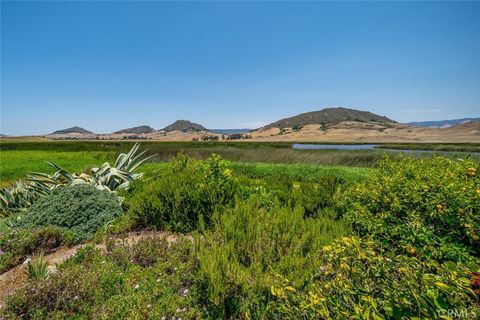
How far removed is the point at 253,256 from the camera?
3.17m

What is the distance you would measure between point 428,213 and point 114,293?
3908mm

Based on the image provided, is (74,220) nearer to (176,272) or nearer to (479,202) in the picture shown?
(176,272)

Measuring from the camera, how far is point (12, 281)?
351 centimetres

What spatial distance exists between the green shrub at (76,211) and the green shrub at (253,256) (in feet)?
10.1

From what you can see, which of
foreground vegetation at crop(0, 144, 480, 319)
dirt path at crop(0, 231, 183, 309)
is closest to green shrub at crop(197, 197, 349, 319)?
foreground vegetation at crop(0, 144, 480, 319)

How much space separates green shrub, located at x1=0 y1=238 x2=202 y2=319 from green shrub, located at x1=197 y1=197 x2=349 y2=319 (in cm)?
33

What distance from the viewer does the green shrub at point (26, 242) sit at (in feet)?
13.3

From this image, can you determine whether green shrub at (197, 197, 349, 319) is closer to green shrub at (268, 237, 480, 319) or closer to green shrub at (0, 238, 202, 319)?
green shrub at (0, 238, 202, 319)

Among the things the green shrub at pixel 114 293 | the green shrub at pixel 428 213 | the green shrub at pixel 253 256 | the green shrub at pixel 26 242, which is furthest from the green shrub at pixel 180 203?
the green shrub at pixel 428 213

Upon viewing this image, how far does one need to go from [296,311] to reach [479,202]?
256 cm

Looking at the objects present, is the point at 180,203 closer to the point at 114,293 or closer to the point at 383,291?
the point at 114,293

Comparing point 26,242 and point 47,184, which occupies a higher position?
point 47,184

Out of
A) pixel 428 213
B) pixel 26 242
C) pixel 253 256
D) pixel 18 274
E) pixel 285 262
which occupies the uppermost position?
pixel 428 213

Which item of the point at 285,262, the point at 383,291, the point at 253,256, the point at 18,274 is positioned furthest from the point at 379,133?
the point at 18,274
